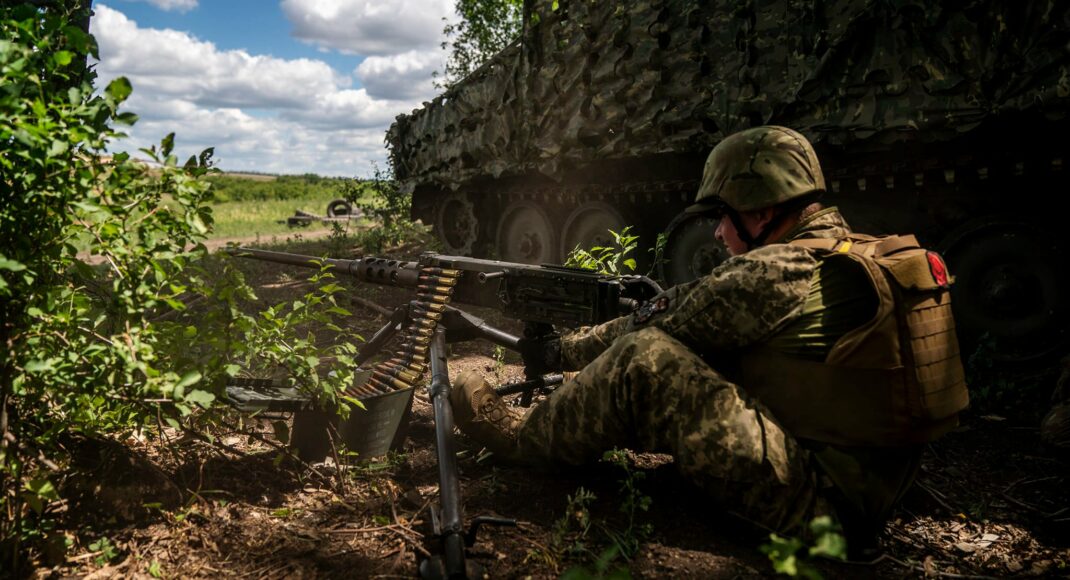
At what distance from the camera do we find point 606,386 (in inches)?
114

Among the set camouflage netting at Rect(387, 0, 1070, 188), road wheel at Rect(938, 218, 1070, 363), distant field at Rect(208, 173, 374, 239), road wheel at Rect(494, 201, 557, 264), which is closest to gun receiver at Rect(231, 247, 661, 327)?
camouflage netting at Rect(387, 0, 1070, 188)

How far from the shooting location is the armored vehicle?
493cm

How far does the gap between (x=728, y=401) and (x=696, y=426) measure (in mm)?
147

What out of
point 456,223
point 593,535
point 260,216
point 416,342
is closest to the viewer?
point 593,535

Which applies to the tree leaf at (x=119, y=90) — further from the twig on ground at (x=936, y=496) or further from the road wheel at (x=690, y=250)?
the road wheel at (x=690, y=250)

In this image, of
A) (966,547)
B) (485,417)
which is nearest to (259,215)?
(485,417)

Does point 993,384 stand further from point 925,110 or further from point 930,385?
point 930,385

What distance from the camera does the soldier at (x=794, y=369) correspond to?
8.29 ft

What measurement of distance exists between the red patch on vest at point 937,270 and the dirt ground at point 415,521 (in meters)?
1.06

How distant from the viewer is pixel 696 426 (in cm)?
270

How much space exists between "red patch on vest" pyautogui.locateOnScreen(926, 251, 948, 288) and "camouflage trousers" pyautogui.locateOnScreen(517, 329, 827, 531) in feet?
2.41

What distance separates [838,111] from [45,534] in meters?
5.52

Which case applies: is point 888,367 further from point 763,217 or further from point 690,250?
point 690,250

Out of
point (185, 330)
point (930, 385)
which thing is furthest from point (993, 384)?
point (185, 330)
